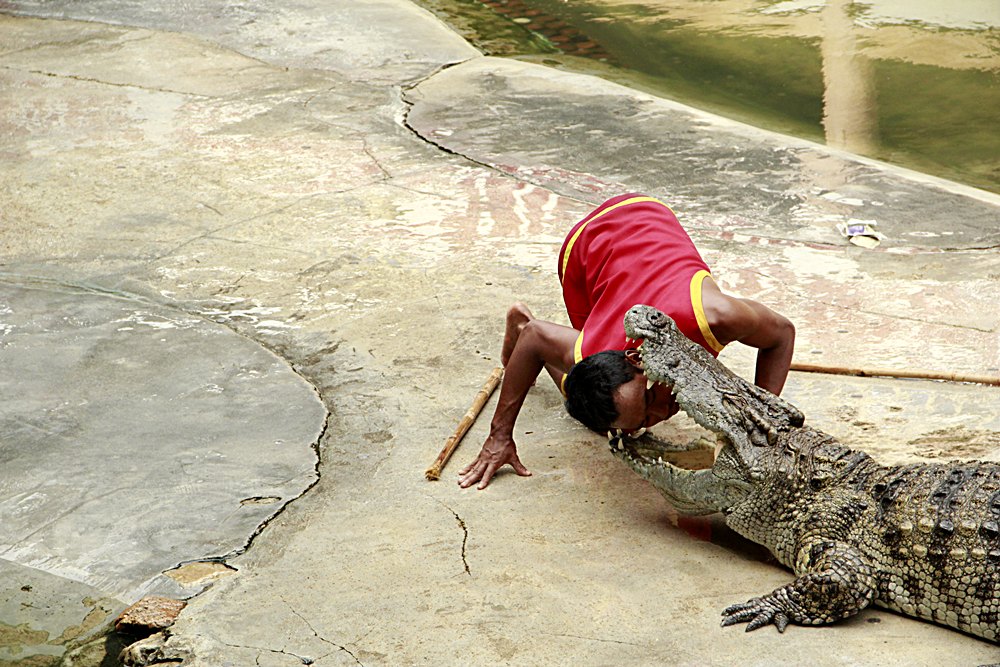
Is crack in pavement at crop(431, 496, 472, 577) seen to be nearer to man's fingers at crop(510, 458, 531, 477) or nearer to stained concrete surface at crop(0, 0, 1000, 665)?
stained concrete surface at crop(0, 0, 1000, 665)

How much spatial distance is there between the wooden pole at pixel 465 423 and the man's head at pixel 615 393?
0.56 meters

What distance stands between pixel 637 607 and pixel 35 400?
2307 mm

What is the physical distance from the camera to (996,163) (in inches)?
263

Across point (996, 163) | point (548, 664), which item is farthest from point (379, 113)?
point (548, 664)

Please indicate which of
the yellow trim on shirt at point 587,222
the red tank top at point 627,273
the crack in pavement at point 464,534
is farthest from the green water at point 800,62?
the crack in pavement at point 464,534

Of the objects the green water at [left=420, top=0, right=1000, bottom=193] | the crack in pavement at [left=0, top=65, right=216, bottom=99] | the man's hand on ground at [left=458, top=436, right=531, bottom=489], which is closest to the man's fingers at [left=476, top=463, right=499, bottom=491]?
the man's hand on ground at [left=458, top=436, right=531, bottom=489]

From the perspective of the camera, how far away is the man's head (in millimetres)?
2918

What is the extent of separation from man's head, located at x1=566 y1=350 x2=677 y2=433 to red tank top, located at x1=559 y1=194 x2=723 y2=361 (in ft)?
0.46

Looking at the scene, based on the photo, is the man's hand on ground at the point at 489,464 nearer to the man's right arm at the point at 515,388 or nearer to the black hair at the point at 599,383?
the man's right arm at the point at 515,388

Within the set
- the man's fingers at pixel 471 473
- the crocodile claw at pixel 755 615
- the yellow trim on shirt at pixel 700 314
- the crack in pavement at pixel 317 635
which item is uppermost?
the yellow trim on shirt at pixel 700 314

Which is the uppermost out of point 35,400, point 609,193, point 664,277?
point 664,277

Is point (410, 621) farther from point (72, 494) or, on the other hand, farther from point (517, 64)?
point (517, 64)

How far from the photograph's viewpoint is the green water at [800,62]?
7195 millimetres

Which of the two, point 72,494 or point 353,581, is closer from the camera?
point 353,581
